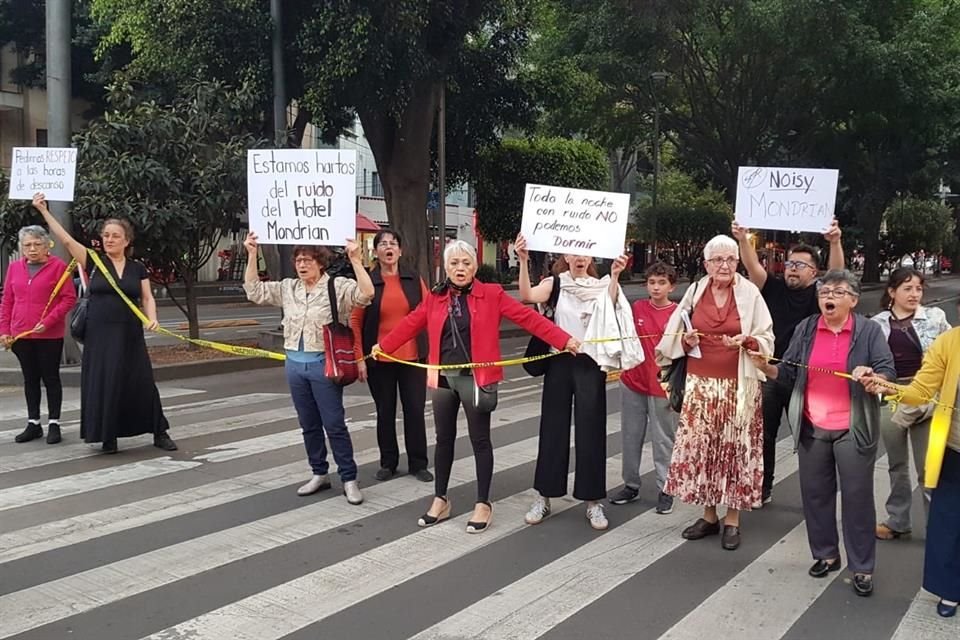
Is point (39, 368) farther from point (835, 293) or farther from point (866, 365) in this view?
point (866, 365)

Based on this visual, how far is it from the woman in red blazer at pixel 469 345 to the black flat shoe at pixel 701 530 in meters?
1.20

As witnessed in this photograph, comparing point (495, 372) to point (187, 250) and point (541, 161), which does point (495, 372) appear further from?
point (541, 161)

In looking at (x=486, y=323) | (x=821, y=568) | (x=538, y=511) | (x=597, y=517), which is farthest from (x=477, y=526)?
(x=821, y=568)

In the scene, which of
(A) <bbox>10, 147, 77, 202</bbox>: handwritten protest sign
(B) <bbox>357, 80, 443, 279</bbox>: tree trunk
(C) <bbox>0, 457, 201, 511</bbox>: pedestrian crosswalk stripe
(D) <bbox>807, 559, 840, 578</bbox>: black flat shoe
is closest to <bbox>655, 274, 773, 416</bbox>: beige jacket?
(D) <bbox>807, 559, 840, 578</bbox>: black flat shoe

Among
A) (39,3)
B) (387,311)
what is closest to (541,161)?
(39,3)

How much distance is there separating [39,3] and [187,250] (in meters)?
16.8

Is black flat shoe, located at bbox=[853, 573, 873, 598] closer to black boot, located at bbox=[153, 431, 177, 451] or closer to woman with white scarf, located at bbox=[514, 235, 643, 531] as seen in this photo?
woman with white scarf, located at bbox=[514, 235, 643, 531]

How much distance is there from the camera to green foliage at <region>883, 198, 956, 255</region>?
1917 inches

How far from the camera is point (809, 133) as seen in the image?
27.0 m

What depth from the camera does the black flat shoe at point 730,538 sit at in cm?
514

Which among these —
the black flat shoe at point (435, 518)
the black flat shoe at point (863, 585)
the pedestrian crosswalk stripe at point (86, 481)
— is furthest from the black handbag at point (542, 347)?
the pedestrian crosswalk stripe at point (86, 481)

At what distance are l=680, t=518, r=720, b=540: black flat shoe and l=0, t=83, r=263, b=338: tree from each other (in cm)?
904

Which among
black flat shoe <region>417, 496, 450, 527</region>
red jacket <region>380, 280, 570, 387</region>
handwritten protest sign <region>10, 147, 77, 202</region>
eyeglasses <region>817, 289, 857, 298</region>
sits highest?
handwritten protest sign <region>10, 147, 77, 202</region>

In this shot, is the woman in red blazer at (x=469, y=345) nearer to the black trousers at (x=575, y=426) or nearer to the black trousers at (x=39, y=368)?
the black trousers at (x=575, y=426)
